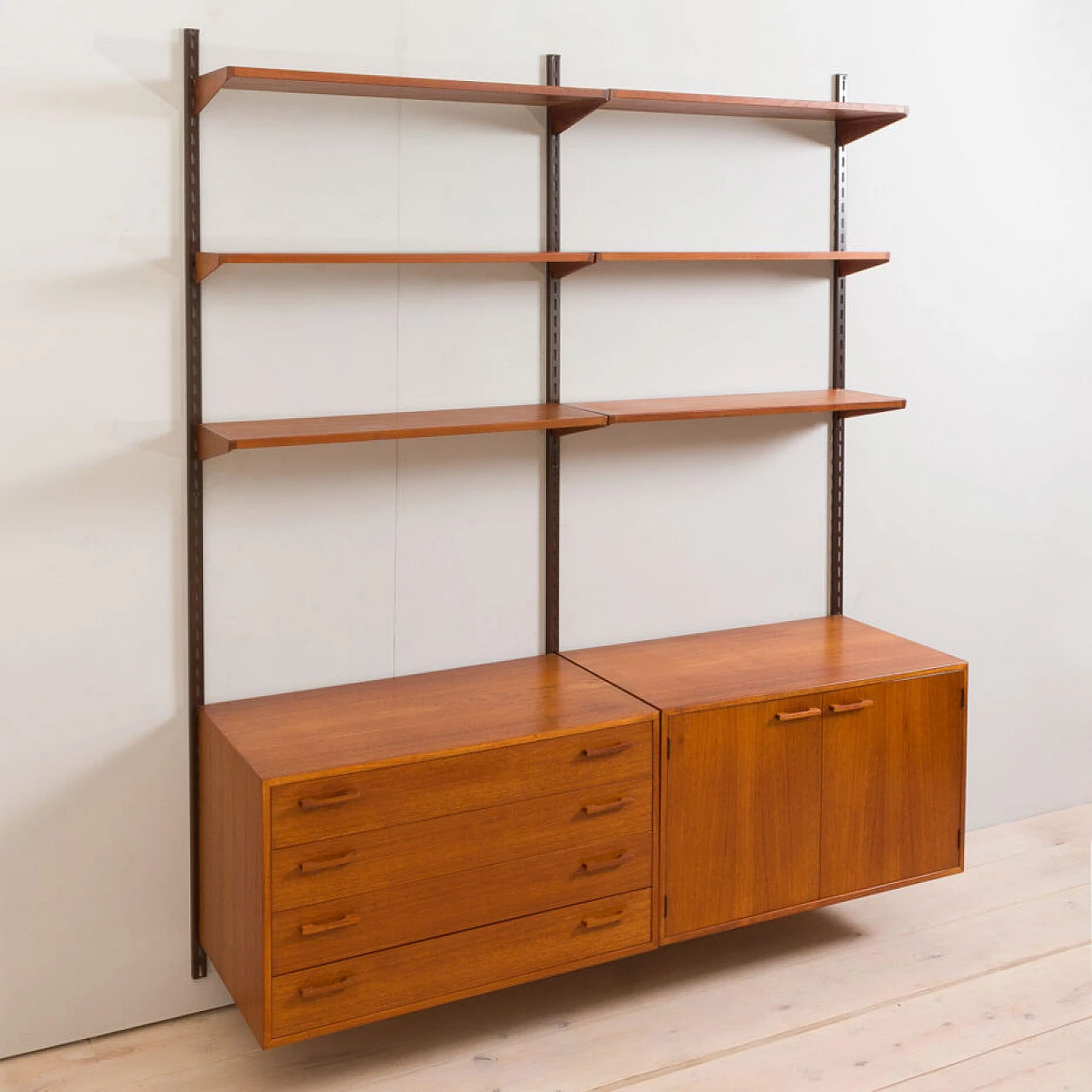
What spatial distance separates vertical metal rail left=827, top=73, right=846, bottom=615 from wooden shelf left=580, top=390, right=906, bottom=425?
104 millimetres

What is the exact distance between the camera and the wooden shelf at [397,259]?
8.31ft

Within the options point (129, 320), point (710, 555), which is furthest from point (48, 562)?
point (710, 555)

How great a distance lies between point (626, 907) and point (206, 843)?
0.88 meters

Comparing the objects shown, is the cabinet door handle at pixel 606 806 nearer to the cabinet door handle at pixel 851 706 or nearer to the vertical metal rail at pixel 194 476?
the cabinet door handle at pixel 851 706

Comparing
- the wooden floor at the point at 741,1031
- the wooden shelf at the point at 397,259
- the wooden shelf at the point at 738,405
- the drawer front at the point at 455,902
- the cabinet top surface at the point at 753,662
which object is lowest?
the wooden floor at the point at 741,1031

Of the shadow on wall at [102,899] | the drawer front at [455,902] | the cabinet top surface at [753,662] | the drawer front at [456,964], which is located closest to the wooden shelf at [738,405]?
the cabinet top surface at [753,662]

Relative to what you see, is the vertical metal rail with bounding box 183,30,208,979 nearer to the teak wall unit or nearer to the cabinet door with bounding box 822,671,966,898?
the teak wall unit

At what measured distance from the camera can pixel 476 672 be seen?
3023mm

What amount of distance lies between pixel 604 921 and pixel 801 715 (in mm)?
610

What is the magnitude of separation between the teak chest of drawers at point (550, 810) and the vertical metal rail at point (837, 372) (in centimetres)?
31

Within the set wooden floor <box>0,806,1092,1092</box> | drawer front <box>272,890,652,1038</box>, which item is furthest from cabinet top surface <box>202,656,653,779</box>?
wooden floor <box>0,806,1092,1092</box>

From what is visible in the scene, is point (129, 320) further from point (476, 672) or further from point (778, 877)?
point (778, 877)

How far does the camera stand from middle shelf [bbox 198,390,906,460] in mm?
2574

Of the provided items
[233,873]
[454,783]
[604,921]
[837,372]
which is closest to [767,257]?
[837,372]
